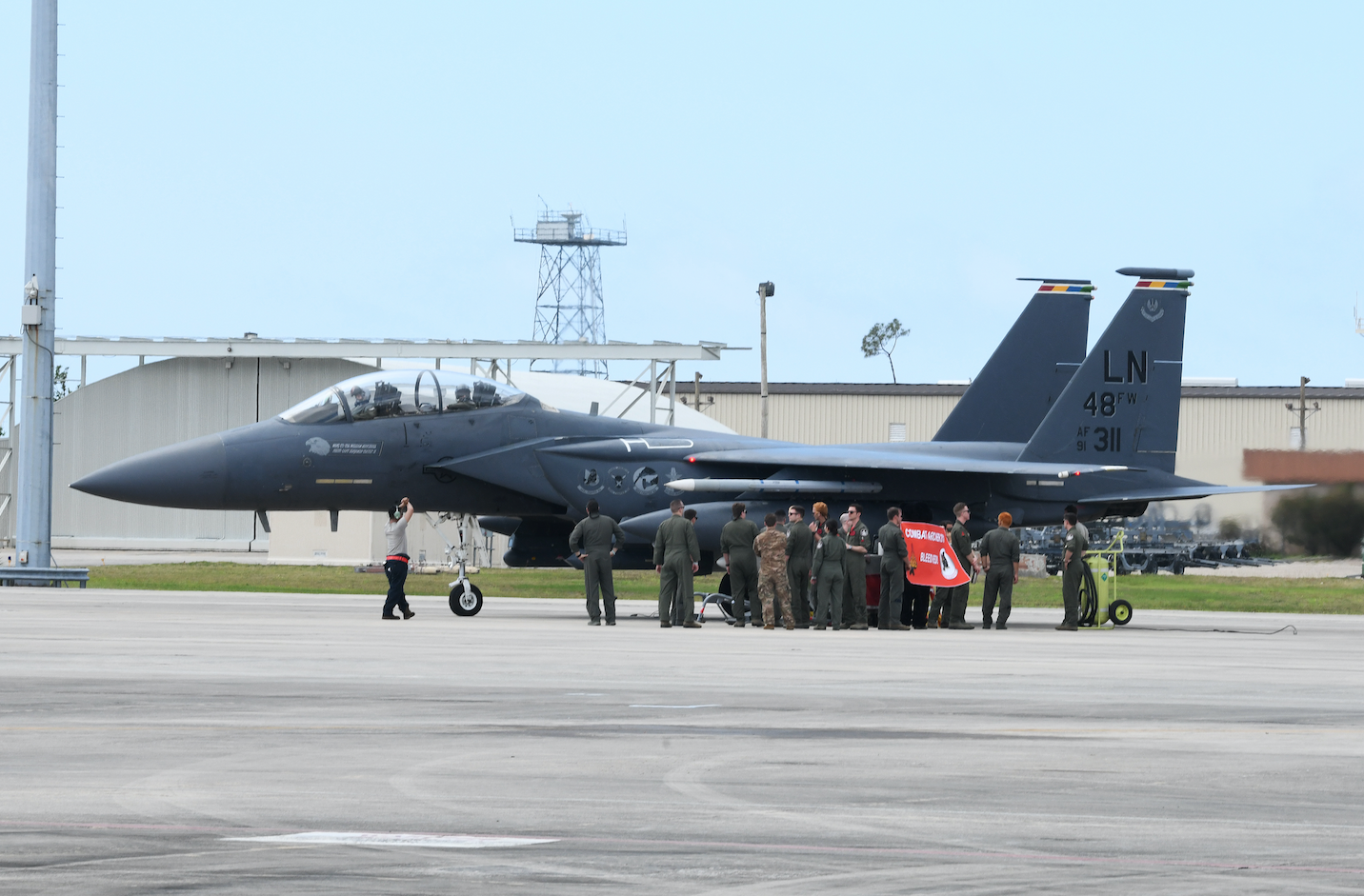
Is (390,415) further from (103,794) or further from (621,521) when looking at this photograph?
(103,794)

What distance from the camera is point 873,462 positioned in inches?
894

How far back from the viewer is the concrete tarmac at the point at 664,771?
210 inches

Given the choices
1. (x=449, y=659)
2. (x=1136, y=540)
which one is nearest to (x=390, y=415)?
(x=449, y=659)

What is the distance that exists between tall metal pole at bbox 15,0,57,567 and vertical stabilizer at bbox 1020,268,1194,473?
17560mm

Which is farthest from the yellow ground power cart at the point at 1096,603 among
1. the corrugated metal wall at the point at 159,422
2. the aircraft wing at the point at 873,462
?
the corrugated metal wall at the point at 159,422

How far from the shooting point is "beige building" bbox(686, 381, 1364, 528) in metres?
61.3

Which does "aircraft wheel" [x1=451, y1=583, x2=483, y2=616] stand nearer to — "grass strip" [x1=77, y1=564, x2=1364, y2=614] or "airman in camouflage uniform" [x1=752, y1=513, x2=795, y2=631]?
"airman in camouflage uniform" [x1=752, y1=513, x2=795, y2=631]

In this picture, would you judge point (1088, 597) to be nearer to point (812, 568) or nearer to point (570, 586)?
point (812, 568)

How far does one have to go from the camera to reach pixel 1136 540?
160 ft

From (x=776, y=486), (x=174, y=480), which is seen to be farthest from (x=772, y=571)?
(x=174, y=480)

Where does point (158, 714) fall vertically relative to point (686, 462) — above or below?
below

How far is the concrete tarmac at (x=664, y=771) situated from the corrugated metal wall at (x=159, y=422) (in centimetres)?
3286

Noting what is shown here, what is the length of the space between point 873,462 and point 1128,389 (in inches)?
176

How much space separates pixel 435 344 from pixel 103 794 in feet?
118
